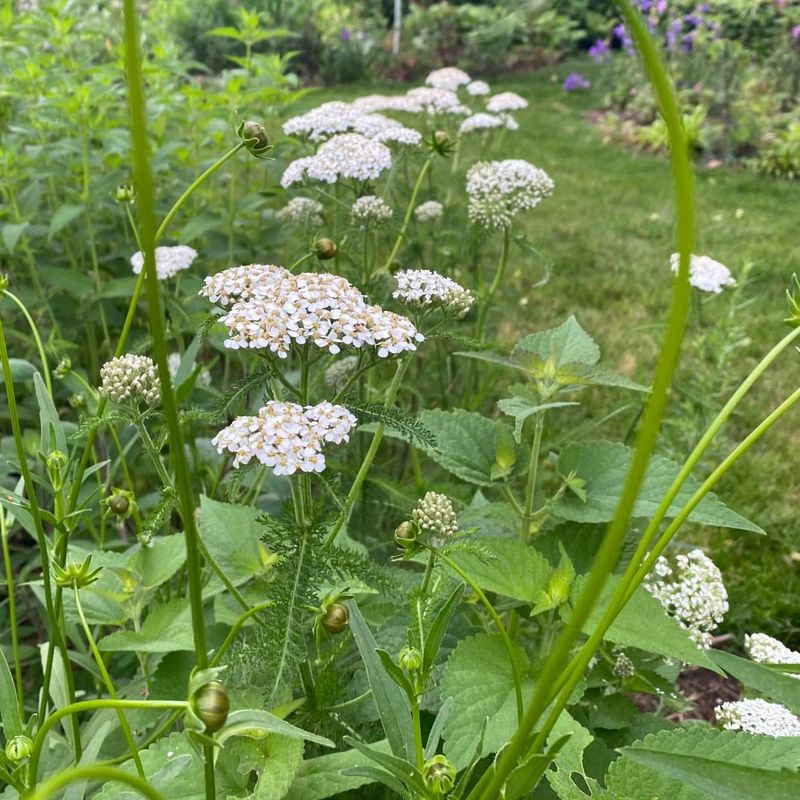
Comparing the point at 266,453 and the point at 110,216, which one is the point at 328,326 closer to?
the point at 266,453

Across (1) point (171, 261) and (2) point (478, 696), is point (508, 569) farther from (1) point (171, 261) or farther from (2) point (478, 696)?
(1) point (171, 261)

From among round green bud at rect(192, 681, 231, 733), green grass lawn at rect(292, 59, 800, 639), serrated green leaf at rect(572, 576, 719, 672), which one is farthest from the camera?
green grass lawn at rect(292, 59, 800, 639)

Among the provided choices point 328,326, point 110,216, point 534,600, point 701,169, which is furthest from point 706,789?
point 701,169

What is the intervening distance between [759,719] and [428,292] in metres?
0.72

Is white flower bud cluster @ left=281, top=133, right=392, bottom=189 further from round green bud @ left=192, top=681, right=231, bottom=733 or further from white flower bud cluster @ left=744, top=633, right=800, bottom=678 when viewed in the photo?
round green bud @ left=192, top=681, right=231, bottom=733

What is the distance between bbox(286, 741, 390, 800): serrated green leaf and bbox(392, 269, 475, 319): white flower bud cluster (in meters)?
0.59

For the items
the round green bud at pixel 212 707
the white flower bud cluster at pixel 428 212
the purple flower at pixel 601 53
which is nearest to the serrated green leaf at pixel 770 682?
the round green bud at pixel 212 707

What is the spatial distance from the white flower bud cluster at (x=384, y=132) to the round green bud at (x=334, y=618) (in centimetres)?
132

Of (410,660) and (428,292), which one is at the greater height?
(428,292)

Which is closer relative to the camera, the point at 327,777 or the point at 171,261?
the point at 327,777

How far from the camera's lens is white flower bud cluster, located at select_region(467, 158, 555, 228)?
1823mm

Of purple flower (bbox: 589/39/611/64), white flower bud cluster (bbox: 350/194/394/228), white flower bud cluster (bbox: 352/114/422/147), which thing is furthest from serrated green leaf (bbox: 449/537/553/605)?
purple flower (bbox: 589/39/611/64)

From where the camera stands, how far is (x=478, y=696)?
938mm

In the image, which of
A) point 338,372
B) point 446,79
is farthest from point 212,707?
point 446,79
